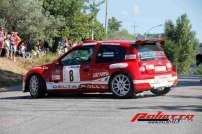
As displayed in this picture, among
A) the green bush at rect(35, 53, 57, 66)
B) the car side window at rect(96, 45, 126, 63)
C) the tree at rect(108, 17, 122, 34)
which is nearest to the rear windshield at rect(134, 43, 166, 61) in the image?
the car side window at rect(96, 45, 126, 63)

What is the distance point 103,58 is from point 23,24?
21024mm

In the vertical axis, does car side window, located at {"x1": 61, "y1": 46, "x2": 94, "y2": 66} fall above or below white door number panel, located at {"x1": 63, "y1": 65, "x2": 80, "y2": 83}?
above

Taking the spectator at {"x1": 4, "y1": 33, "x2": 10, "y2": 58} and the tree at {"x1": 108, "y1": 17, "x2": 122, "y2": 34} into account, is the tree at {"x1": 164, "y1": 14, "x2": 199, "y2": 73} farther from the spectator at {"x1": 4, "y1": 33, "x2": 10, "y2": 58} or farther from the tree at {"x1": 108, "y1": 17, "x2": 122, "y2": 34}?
the spectator at {"x1": 4, "y1": 33, "x2": 10, "y2": 58}

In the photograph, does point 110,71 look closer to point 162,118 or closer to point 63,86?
point 63,86

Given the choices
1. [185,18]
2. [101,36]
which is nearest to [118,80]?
[101,36]

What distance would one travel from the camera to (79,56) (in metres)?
16.5

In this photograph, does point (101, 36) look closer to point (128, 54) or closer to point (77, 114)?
point (128, 54)

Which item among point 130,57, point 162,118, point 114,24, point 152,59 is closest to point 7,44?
point 152,59

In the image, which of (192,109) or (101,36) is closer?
(192,109)

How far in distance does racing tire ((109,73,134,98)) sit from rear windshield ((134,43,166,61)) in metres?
0.72

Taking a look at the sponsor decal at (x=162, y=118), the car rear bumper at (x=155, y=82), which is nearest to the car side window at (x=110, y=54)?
the car rear bumper at (x=155, y=82)

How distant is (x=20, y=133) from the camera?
10.1 metres

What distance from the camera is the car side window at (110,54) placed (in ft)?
52.0

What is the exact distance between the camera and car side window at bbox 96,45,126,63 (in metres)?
15.8
